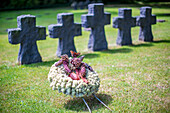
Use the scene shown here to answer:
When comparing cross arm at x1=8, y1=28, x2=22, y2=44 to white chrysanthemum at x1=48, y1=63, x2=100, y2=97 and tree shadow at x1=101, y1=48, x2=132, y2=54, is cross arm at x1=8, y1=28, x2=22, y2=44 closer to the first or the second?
white chrysanthemum at x1=48, y1=63, x2=100, y2=97

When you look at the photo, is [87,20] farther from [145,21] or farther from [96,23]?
[145,21]

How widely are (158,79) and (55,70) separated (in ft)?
12.0

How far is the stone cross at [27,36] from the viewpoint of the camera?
844cm

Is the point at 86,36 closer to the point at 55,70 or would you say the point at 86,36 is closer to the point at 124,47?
the point at 124,47

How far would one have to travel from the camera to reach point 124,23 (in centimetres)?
1147

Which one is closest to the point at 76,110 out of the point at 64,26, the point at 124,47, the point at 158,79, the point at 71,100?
the point at 71,100

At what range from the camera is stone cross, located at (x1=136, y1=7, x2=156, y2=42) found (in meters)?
12.2

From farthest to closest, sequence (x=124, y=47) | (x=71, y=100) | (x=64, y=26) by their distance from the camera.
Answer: (x=124, y=47) < (x=64, y=26) < (x=71, y=100)

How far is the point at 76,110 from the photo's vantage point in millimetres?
5312

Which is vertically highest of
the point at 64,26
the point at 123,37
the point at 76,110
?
the point at 64,26

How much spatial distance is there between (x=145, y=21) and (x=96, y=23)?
3.43 metres

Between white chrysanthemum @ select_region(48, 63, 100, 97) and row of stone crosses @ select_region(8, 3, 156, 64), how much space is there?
389 centimetres

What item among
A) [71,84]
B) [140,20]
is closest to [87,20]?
[140,20]

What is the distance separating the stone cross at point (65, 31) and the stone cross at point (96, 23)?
2.17 feet
